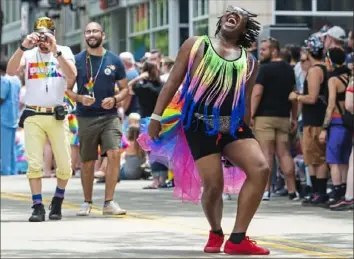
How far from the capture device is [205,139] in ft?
15.1

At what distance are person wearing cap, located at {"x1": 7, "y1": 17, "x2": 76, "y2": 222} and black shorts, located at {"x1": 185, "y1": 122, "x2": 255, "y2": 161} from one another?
1.85 ft

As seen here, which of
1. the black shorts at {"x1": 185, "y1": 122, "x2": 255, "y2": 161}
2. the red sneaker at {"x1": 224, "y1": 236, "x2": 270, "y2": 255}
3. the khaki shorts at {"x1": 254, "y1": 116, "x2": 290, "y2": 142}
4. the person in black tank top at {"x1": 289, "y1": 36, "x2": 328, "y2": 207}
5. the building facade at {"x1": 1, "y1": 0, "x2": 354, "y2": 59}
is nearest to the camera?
the building facade at {"x1": 1, "y1": 0, "x2": 354, "y2": 59}

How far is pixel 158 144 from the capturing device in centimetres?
461

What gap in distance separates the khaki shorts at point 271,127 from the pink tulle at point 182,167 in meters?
6.81

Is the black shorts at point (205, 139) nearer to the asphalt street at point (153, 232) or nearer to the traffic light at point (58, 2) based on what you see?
the traffic light at point (58, 2)

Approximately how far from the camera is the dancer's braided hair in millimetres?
4027

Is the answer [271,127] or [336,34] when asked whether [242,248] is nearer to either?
[271,127]

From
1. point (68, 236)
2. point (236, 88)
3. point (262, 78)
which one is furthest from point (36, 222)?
point (236, 88)

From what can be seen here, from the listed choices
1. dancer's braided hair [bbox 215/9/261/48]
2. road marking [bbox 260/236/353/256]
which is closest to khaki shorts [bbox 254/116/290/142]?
road marking [bbox 260/236/353/256]

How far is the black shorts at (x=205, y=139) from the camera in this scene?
4562 millimetres

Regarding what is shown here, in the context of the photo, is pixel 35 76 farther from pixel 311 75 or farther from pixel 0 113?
pixel 311 75

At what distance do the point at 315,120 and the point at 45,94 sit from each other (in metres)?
7.47

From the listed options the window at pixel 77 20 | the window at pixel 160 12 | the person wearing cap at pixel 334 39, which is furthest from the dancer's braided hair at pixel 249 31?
the person wearing cap at pixel 334 39

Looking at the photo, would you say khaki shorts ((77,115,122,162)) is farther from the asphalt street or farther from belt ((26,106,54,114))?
the asphalt street
